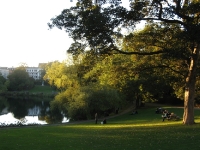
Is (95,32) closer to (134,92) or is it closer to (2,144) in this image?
(2,144)

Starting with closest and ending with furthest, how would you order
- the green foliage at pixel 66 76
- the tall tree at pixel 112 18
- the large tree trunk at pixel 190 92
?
the tall tree at pixel 112 18 → the large tree trunk at pixel 190 92 → the green foliage at pixel 66 76

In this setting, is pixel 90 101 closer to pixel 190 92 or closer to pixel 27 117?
pixel 27 117

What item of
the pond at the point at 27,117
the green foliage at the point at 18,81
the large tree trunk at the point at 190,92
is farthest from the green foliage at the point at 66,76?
the green foliage at the point at 18,81

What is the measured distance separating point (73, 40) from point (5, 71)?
7197 inches

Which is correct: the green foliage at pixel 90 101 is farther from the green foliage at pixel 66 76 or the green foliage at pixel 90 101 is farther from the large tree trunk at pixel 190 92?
the large tree trunk at pixel 190 92

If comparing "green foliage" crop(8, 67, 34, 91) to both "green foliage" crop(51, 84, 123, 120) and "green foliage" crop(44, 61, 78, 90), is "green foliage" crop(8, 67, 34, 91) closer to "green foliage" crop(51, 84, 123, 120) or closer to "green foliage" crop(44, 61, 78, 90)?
"green foliage" crop(44, 61, 78, 90)

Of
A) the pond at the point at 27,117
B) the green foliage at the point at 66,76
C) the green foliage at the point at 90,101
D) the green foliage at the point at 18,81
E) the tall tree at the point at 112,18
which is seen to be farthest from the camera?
the green foliage at the point at 18,81

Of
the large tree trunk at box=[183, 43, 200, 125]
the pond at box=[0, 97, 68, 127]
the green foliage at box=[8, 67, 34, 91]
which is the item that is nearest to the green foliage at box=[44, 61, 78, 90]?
the pond at box=[0, 97, 68, 127]

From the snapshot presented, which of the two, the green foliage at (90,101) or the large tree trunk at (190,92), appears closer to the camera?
the large tree trunk at (190,92)

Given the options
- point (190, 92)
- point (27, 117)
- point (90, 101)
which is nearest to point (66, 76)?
point (27, 117)

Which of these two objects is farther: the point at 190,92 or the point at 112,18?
the point at 190,92

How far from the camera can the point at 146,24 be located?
19.9m

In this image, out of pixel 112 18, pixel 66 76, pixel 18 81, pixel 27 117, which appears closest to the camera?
pixel 112 18

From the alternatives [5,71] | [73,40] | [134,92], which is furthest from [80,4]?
[5,71]
